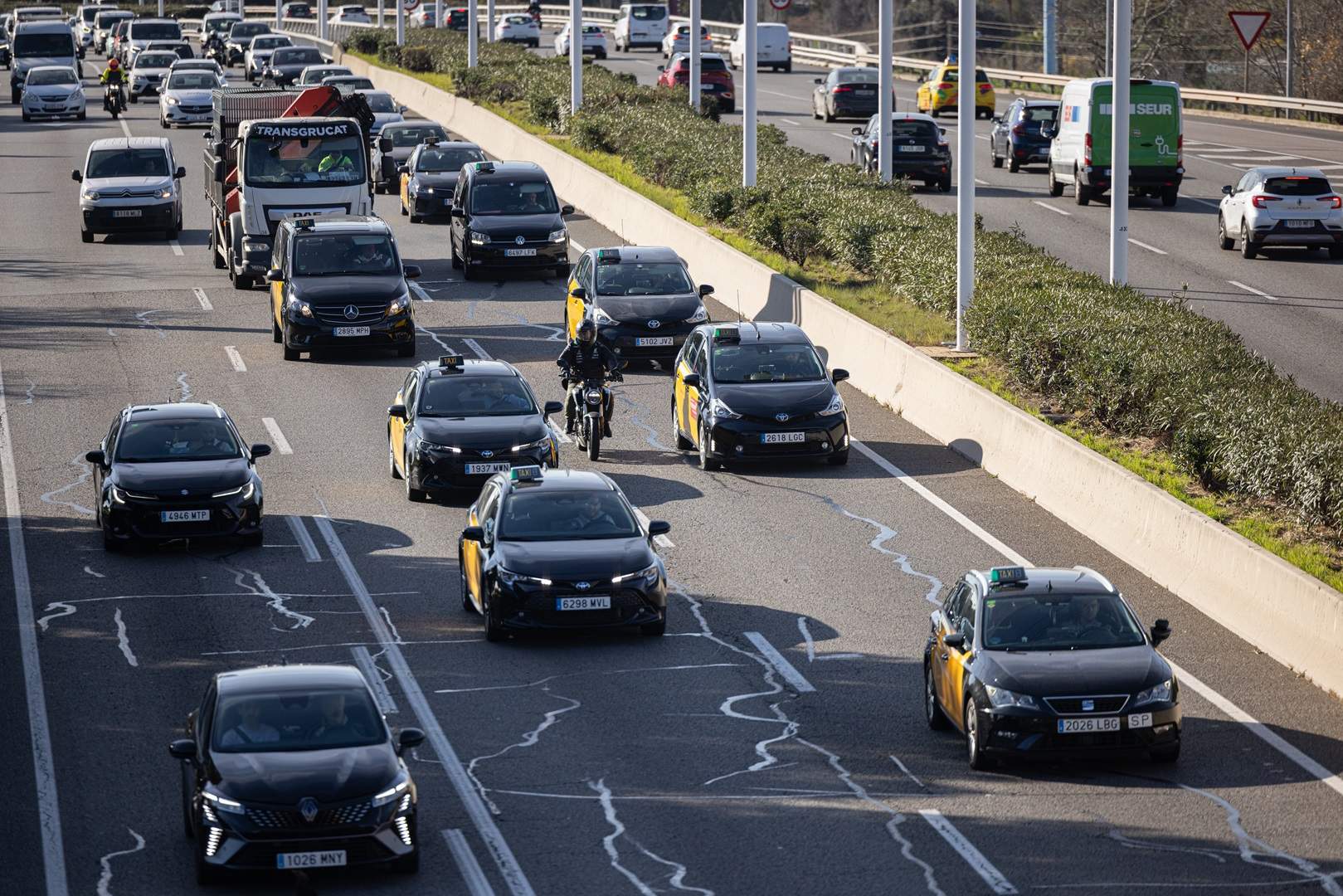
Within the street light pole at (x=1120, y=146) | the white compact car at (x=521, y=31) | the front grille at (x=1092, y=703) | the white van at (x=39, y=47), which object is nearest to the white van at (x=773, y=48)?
the white compact car at (x=521, y=31)

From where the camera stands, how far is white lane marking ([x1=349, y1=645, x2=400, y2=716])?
16875mm

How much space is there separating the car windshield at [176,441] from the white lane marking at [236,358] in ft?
28.4

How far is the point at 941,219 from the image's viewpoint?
35344mm

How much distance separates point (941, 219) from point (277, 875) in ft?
79.4

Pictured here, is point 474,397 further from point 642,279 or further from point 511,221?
point 511,221

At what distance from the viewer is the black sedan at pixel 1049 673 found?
48.6 feet

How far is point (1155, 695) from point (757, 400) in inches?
431

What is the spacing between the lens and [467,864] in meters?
13.4

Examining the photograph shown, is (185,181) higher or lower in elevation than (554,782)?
higher

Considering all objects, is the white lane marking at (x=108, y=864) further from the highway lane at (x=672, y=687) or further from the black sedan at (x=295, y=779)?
the black sedan at (x=295, y=779)

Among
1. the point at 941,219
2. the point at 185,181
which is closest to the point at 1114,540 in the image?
the point at 941,219

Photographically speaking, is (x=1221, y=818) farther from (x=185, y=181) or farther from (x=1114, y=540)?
(x=185, y=181)

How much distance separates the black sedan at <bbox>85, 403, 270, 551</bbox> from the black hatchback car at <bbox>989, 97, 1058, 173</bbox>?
32.9m

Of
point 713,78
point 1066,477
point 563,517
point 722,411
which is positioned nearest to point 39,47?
point 713,78
